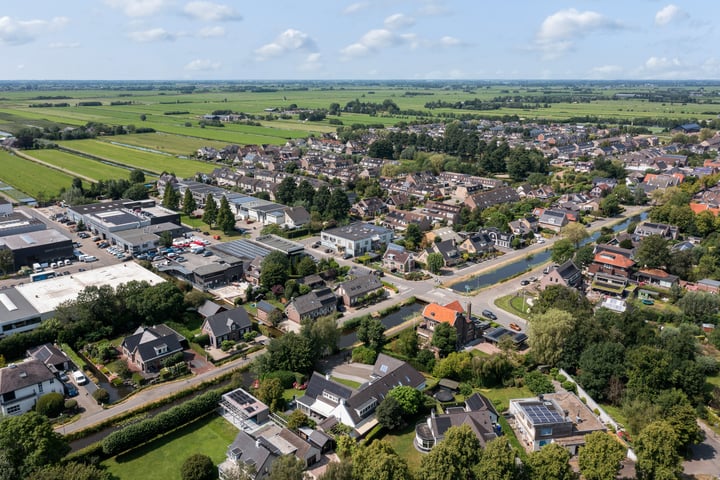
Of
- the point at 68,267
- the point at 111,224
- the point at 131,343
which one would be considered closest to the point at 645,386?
the point at 131,343

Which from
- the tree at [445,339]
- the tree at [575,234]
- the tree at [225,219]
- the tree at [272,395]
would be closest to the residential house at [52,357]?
the tree at [272,395]

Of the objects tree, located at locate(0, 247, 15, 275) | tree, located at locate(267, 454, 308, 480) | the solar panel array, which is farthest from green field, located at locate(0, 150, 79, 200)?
the solar panel array

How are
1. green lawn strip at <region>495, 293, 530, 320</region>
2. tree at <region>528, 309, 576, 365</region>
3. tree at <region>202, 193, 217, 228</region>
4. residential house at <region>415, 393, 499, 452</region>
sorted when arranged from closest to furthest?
residential house at <region>415, 393, 499, 452</region> → tree at <region>528, 309, 576, 365</region> → green lawn strip at <region>495, 293, 530, 320</region> → tree at <region>202, 193, 217, 228</region>

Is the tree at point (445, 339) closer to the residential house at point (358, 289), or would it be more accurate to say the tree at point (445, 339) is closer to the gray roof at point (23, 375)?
the residential house at point (358, 289)

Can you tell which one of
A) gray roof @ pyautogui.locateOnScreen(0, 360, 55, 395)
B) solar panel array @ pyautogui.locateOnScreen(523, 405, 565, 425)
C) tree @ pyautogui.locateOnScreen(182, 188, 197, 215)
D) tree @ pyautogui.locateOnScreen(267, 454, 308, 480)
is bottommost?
solar panel array @ pyautogui.locateOnScreen(523, 405, 565, 425)

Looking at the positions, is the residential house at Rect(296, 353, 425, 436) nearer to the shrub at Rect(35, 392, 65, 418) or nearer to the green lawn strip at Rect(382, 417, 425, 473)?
the green lawn strip at Rect(382, 417, 425, 473)
